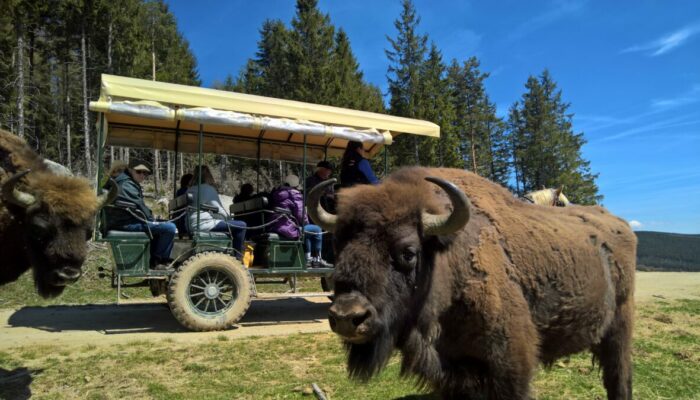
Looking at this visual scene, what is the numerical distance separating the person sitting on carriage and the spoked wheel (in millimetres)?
560

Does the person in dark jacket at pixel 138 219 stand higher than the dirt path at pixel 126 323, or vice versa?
the person in dark jacket at pixel 138 219

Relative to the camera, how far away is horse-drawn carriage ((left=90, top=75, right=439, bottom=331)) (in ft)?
23.6

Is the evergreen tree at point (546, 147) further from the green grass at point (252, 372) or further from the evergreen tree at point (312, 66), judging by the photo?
the green grass at point (252, 372)

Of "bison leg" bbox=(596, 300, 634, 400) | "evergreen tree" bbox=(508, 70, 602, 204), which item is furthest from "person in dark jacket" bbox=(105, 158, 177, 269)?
"evergreen tree" bbox=(508, 70, 602, 204)

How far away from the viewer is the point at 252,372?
5.24 metres

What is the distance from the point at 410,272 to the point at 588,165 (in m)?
40.1

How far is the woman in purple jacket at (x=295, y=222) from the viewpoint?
27.6 ft

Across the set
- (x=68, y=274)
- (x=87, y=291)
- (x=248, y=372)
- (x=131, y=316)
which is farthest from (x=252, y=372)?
(x=87, y=291)

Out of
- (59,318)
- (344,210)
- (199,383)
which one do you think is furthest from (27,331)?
(344,210)

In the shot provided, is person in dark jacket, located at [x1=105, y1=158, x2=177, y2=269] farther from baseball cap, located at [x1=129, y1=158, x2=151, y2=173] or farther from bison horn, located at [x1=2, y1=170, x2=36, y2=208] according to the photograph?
bison horn, located at [x1=2, y1=170, x2=36, y2=208]

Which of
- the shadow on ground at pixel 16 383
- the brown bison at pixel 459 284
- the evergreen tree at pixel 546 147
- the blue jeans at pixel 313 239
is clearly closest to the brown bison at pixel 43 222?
the shadow on ground at pixel 16 383

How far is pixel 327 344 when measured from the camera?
21.6 feet

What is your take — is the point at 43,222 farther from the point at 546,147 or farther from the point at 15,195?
the point at 546,147

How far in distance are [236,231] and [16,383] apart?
13.4 feet
